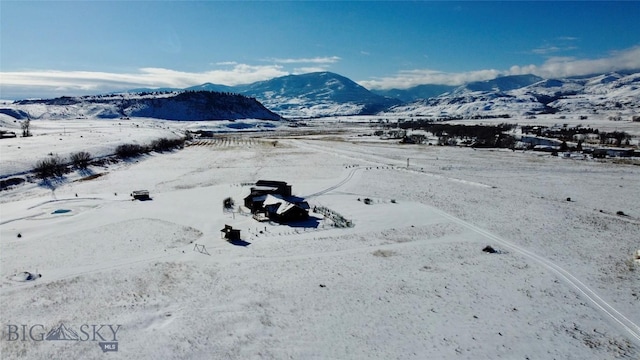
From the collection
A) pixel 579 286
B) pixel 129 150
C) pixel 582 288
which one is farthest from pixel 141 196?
pixel 129 150

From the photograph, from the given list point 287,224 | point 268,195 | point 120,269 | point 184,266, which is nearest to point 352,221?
point 287,224

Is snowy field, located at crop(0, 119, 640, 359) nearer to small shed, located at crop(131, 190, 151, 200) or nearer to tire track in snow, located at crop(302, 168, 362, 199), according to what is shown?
small shed, located at crop(131, 190, 151, 200)

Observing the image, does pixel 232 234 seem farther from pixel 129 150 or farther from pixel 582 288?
pixel 129 150

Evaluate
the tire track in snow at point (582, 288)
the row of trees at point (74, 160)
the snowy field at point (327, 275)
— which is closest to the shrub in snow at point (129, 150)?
the row of trees at point (74, 160)

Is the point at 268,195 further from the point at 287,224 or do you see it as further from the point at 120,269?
the point at 120,269

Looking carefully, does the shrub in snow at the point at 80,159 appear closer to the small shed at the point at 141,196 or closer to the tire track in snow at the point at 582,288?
the small shed at the point at 141,196
